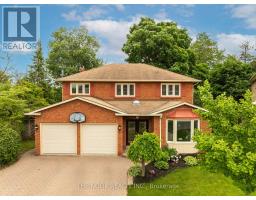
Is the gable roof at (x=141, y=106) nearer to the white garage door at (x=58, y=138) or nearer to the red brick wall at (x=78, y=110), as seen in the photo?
the red brick wall at (x=78, y=110)

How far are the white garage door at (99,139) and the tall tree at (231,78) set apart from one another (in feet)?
72.4

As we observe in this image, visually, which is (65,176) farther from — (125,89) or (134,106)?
(125,89)

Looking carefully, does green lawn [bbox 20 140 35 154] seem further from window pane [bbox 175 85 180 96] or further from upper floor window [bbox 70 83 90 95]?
window pane [bbox 175 85 180 96]

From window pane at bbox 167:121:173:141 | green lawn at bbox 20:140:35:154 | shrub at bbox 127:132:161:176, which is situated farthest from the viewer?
green lawn at bbox 20:140:35:154

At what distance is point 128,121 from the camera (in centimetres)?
2714

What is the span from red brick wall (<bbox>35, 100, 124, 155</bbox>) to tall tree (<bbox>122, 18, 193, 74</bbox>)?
813 inches

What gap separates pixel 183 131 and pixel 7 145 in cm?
1186

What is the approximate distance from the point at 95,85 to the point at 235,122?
57.7ft

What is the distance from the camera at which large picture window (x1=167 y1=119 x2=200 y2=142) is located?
23562mm

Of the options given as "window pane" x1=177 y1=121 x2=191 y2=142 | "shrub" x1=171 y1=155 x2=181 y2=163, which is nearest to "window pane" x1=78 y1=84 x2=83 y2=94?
"window pane" x1=177 y1=121 x2=191 y2=142

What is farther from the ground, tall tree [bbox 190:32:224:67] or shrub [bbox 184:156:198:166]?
tall tree [bbox 190:32:224:67]

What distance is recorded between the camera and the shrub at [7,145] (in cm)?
1970

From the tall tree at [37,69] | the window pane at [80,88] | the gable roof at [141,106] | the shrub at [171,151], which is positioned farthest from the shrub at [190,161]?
the tall tree at [37,69]
